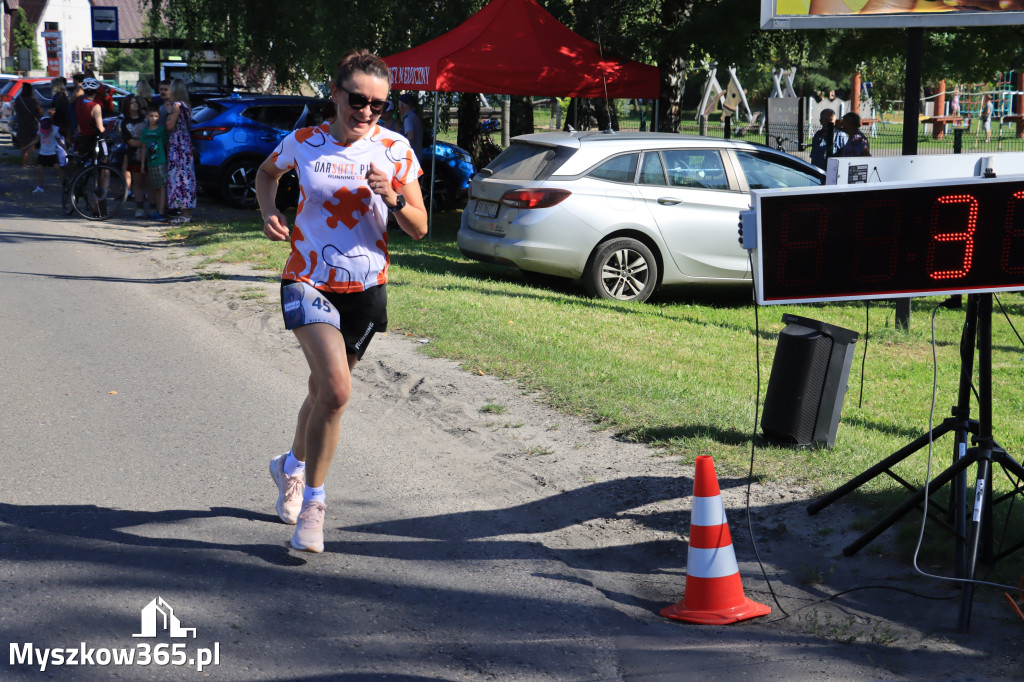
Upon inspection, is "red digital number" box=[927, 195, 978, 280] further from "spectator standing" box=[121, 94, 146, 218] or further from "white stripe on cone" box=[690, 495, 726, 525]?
"spectator standing" box=[121, 94, 146, 218]

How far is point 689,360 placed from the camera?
8.19 m

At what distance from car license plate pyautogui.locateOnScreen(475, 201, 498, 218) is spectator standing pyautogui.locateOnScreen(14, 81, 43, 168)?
45.6ft

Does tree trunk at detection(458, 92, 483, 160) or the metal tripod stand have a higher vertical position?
tree trunk at detection(458, 92, 483, 160)

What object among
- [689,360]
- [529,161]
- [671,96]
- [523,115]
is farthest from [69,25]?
[689,360]

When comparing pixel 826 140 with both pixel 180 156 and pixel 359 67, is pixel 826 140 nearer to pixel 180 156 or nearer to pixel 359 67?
pixel 180 156

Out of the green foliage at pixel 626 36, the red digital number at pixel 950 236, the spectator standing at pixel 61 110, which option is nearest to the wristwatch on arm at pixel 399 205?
the red digital number at pixel 950 236

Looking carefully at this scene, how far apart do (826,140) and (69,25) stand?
89001mm

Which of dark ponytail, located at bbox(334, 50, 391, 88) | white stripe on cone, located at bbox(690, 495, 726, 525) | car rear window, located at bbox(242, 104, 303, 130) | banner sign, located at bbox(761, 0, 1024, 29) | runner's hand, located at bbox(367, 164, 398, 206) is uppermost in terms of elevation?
banner sign, located at bbox(761, 0, 1024, 29)

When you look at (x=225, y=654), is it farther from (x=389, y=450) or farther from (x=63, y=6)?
(x=63, y=6)

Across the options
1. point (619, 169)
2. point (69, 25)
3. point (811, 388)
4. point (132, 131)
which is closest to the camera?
point (811, 388)

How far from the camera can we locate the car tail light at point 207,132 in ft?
57.0

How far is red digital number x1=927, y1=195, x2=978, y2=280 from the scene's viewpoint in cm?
412

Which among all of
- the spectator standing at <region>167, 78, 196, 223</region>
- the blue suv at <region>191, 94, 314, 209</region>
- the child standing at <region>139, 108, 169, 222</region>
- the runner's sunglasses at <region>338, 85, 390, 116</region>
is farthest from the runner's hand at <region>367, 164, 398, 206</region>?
the blue suv at <region>191, 94, 314, 209</region>

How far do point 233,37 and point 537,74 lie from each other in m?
8.10
